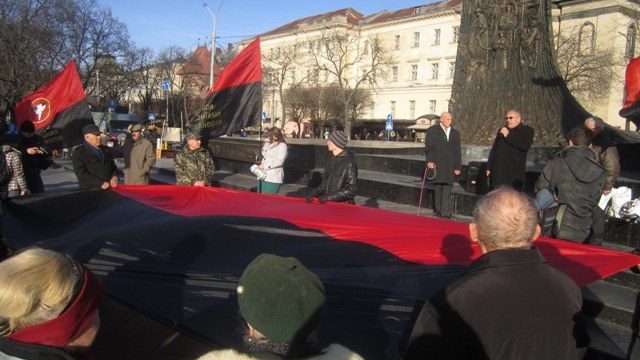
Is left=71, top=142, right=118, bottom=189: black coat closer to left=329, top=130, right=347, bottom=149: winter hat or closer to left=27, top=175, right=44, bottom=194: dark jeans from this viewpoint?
left=27, top=175, right=44, bottom=194: dark jeans

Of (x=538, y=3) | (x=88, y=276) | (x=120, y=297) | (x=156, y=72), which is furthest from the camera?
(x=156, y=72)

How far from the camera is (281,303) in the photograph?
5.28ft

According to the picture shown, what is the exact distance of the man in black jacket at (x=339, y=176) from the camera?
5.96 metres

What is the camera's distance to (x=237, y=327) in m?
2.75

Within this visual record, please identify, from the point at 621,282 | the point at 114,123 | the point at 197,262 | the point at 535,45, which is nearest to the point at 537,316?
the point at 197,262

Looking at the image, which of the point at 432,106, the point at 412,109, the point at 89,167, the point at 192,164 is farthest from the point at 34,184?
the point at 412,109

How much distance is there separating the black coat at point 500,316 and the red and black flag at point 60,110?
672cm

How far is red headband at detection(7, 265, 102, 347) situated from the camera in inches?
63.4

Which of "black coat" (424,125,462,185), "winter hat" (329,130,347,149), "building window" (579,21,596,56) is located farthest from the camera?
"building window" (579,21,596,56)

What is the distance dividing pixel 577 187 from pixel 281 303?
191 inches

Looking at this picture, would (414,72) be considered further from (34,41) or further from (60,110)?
(60,110)

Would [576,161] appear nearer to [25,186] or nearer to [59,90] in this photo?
[59,90]

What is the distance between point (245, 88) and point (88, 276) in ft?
18.9

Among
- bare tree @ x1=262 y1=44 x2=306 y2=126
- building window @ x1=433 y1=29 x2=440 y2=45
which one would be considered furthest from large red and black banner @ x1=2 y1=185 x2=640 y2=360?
building window @ x1=433 y1=29 x2=440 y2=45
